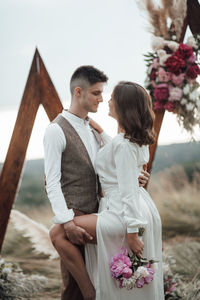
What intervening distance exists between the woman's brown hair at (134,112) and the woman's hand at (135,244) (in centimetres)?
46

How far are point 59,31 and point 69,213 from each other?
1747mm

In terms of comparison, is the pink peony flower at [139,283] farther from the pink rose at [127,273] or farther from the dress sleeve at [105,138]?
the dress sleeve at [105,138]

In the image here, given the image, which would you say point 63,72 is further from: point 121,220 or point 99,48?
point 121,220

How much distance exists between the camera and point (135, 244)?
6.12 feet

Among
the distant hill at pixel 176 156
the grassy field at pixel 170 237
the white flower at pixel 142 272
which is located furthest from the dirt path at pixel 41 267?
the white flower at pixel 142 272

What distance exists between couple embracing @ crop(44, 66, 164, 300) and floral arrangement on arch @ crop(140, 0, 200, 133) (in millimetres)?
681

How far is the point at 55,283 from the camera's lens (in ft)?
10.4

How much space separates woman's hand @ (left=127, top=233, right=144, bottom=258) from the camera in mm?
1848

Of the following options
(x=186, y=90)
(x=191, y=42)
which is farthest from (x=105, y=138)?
(x=191, y=42)

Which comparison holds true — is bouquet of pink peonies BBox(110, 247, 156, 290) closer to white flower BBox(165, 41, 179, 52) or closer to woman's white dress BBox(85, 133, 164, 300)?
woman's white dress BBox(85, 133, 164, 300)

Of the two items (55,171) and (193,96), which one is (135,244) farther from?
(193,96)

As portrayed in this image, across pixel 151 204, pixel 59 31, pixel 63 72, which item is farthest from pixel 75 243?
pixel 59 31

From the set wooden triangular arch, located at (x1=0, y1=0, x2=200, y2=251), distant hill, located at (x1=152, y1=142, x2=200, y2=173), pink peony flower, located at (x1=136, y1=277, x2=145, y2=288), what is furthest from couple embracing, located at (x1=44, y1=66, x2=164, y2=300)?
distant hill, located at (x1=152, y1=142, x2=200, y2=173)

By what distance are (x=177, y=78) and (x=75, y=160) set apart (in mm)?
1063
